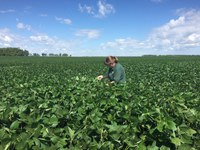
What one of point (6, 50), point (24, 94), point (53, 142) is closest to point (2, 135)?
point (53, 142)

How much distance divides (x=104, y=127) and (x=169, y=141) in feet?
2.42

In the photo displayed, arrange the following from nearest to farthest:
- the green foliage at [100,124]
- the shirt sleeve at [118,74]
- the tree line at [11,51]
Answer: the green foliage at [100,124], the shirt sleeve at [118,74], the tree line at [11,51]

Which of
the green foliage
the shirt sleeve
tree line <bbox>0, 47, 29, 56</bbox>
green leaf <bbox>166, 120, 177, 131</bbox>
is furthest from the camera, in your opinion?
tree line <bbox>0, 47, 29, 56</bbox>

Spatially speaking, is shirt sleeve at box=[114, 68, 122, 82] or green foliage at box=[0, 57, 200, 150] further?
shirt sleeve at box=[114, 68, 122, 82]

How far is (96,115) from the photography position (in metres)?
3.08

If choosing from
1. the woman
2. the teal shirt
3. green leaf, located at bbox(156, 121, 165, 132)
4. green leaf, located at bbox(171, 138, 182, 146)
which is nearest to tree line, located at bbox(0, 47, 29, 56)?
the woman

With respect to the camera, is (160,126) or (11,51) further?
(11,51)

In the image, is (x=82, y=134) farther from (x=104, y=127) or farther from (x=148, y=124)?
(x=148, y=124)

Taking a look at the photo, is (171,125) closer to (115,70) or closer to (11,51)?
(115,70)

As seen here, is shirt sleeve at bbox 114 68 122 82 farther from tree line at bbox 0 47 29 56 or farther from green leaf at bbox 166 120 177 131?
tree line at bbox 0 47 29 56

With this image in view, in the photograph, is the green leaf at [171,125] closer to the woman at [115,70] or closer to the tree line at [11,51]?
the woman at [115,70]

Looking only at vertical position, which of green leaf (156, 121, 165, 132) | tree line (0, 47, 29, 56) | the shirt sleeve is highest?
green leaf (156, 121, 165, 132)

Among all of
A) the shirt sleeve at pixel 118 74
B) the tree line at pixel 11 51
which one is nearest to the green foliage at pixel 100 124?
the shirt sleeve at pixel 118 74

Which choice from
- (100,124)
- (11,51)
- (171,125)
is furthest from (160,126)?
(11,51)
